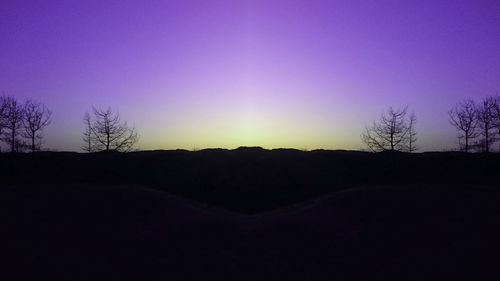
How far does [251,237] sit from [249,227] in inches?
54.3

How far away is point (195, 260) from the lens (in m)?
14.0

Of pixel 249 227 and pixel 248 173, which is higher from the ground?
pixel 248 173

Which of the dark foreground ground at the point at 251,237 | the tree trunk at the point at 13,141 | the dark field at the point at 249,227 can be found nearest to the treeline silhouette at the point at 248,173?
the dark field at the point at 249,227

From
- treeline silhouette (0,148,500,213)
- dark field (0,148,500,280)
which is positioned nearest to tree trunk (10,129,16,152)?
treeline silhouette (0,148,500,213)

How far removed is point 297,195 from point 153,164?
54.8 feet

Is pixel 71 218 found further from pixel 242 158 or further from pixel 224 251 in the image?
pixel 242 158

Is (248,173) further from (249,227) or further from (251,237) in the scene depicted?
(251,237)

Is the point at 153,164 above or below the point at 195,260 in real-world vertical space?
above

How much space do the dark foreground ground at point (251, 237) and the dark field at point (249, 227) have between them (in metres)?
0.05

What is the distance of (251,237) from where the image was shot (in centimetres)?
1669

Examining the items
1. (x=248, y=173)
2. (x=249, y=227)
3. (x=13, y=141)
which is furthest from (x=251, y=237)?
(x=13, y=141)

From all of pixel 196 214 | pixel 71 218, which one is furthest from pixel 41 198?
pixel 196 214

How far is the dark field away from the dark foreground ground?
5 centimetres

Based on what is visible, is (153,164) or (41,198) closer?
(41,198)
